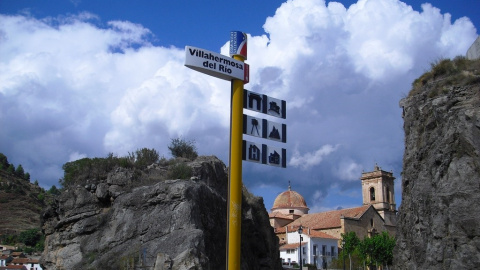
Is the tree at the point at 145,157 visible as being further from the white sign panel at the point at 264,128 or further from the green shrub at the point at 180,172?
the white sign panel at the point at 264,128

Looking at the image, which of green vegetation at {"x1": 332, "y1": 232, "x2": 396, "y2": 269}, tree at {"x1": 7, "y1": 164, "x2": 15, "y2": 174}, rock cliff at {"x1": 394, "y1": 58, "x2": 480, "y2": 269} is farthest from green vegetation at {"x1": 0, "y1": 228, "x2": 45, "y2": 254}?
rock cliff at {"x1": 394, "y1": 58, "x2": 480, "y2": 269}

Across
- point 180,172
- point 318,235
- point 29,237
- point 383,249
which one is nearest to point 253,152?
point 180,172

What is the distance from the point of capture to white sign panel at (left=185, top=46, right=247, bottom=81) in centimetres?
927

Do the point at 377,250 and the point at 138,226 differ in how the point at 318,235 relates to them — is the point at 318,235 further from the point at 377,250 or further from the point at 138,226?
the point at 138,226

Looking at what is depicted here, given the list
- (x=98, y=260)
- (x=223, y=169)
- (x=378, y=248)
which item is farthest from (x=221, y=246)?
(x=378, y=248)

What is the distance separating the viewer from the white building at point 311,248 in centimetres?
7850

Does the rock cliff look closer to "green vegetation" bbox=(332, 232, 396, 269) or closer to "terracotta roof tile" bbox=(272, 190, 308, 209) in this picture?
"green vegetation" bbox=(332, 232, 396, 269)

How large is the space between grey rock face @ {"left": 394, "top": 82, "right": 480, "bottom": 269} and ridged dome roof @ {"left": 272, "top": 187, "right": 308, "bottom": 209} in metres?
81.6

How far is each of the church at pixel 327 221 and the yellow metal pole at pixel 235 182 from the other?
63.3 metres

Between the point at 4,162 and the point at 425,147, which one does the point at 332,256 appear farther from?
the point at 4,162

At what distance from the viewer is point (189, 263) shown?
16812mm

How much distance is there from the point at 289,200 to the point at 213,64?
93.2 metres

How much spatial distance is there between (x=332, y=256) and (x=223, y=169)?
2438 inches

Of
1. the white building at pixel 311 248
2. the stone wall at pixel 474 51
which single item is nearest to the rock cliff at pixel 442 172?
the stone wall at pixel 474 51
